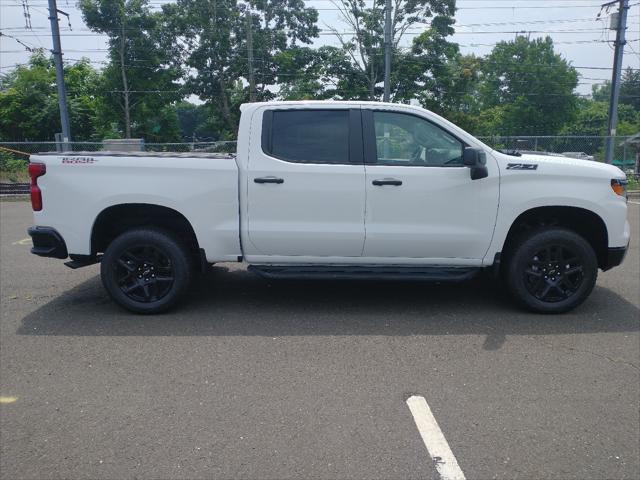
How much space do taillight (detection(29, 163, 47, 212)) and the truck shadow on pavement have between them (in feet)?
3.59

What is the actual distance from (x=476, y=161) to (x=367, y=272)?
4.72ft

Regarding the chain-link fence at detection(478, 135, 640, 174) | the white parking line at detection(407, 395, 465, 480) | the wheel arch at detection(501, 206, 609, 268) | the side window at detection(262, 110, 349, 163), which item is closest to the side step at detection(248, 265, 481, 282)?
the wheel arch at detection(501, 206, 609, 268)

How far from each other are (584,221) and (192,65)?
3590 cm

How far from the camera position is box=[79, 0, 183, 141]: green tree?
32438 millimetres

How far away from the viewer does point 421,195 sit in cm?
505

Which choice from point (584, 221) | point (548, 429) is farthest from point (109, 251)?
point (584, 221)

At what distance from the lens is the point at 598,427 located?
324 cm

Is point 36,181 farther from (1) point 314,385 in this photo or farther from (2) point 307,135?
(1) point 314,385

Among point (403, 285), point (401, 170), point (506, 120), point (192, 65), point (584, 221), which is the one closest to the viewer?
point (401, 170)

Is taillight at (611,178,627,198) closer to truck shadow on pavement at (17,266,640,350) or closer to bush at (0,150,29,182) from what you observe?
truck shadow on pavement at (17,266,640,350)

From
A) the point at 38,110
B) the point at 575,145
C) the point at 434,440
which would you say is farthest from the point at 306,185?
the point at 38,110

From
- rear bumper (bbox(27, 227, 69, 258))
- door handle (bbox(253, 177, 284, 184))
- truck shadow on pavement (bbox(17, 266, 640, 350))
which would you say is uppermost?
door handle (bbox(253, 177, 284, 184))

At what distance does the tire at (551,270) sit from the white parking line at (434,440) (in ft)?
7.17

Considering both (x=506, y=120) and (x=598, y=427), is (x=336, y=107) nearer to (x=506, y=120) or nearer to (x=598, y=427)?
(x=598, y=427)
